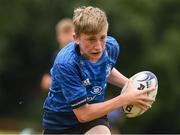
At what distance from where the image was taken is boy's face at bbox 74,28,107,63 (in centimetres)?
707

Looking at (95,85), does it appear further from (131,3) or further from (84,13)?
(131,3)

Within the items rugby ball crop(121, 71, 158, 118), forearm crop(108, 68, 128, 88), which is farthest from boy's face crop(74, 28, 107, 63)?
forearm crop(108, 68, 128, 88)

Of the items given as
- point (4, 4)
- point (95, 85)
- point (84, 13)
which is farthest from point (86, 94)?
point (4, 4)

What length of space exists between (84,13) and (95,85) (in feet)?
2.19

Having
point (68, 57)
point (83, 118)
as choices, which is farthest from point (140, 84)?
point (68, 57)

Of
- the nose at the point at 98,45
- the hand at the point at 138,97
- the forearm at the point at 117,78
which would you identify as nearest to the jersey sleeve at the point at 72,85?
the nose at the point at 98,45

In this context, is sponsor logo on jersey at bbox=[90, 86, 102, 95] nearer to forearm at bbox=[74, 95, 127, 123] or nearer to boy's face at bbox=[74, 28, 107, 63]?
forearm at bbox=[74, 95, 127, 123]

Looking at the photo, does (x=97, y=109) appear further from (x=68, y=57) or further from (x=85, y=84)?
(x=68, y=57)

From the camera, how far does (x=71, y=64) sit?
23.6 feet

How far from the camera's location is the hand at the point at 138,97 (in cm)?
720

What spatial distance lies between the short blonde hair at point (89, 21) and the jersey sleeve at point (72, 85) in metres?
0.33

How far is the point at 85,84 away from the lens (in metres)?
7.33

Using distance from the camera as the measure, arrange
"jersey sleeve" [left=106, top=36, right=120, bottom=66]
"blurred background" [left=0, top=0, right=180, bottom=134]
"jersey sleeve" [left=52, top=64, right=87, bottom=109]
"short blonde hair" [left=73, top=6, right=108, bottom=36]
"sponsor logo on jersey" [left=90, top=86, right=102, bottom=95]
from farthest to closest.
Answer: "blurred background" [left=0, top=0, right=180, bottom=134], "jersey sleeve" [left=106, top=36, right=120, bottom=66], "sponsor logo on jersey" [left=90, top=86, right=102, bottom=95], "jersey sleeve" [left=52, top=64, right=87, bottom=109], "short blonde hair" [left=73, top=6, right=108, bottom=36]

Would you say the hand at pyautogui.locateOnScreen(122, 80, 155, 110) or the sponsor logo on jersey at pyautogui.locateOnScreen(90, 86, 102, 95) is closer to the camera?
the hand at pyautogui.locateOnScreen(122, 80, 155, 110)
